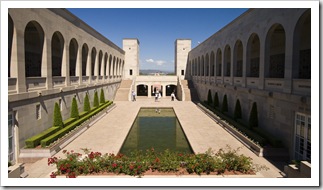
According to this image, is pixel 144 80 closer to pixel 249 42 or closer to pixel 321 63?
pixel 249 42

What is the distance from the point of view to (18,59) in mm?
12781

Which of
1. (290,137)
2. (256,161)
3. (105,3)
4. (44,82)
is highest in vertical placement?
(105,3)

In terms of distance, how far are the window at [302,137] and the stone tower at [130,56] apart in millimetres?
48045

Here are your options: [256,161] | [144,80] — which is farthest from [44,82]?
[144,80]

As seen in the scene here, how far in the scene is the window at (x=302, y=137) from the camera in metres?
11.4

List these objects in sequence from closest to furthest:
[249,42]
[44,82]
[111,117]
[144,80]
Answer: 1. [44,82]
2. [249,42]
3. [111,117]
4. [144,80]

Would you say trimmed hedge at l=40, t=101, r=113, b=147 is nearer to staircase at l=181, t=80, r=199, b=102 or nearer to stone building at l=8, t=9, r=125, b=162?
stone building at l=8, t=9, r=125, b=162

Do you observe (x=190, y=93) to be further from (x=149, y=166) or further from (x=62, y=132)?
(x=149, y=166)

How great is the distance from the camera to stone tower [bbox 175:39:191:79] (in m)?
59.3

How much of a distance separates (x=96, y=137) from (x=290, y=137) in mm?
12479

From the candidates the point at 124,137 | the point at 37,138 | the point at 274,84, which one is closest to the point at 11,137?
the point at 37,138

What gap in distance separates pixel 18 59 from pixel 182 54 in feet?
162

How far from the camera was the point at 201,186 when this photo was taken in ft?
26.9

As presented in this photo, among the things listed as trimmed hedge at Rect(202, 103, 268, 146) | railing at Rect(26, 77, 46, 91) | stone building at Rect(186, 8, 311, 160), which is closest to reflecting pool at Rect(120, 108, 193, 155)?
trimmed hedge at Rect(202, 103, 268, 146)
